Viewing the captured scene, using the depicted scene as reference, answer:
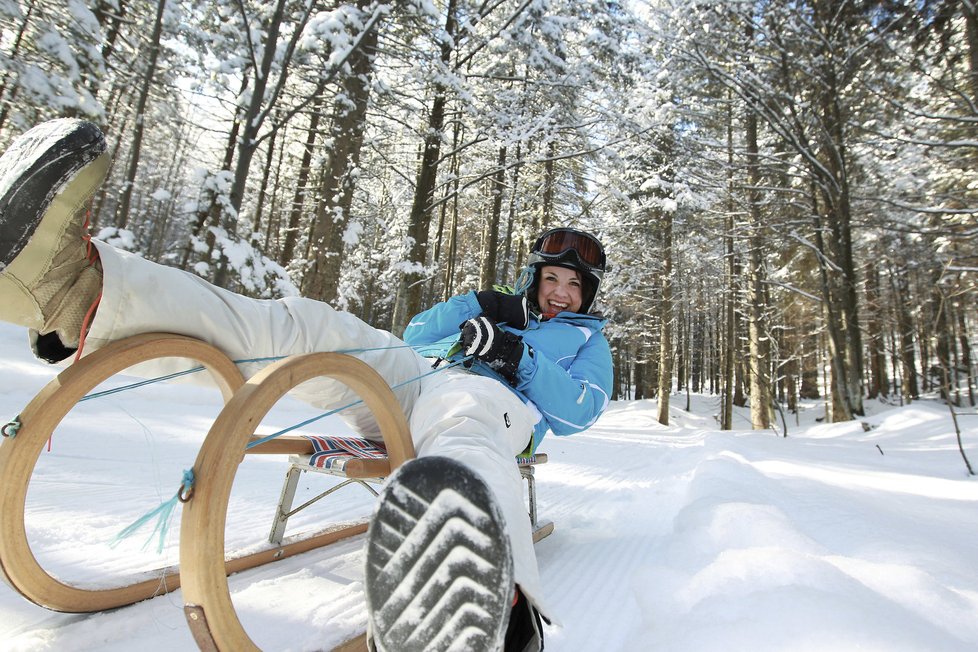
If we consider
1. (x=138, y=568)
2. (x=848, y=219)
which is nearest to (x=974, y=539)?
(x=138, y=568)

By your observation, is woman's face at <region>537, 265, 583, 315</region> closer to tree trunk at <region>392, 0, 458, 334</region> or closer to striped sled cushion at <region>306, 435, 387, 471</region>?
striped sled cushion at <region>306, 435, 387, 471</region>

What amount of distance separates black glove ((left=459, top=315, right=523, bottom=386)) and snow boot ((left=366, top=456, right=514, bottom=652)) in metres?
1.13

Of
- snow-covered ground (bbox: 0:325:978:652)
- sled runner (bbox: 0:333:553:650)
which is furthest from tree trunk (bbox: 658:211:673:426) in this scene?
sled runner (bbox: 0:333:553:650)

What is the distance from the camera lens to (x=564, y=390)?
2.39 metres

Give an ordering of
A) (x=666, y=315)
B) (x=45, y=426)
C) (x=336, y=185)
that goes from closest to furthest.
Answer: (x=45, y=426)
(x=336, y=185)
(x=666, y=315)

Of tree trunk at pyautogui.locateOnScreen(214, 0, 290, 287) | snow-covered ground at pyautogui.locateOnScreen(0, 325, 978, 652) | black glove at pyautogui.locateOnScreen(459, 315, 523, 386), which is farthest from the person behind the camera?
tree trunk at pyautogui.locateOnScreen(214, 0, 290, 287)

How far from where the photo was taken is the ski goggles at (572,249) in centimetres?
335

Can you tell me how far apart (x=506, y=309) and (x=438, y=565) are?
2113mm

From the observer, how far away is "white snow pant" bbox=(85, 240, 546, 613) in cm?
127

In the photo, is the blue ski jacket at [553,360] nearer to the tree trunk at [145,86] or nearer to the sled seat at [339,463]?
the sled seat at [339,463]

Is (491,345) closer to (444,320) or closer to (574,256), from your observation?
(444,320)

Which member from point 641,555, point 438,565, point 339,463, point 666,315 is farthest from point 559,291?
point 666,315

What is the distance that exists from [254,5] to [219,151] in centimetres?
1133

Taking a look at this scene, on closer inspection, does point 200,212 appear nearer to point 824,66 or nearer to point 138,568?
point 138,568
